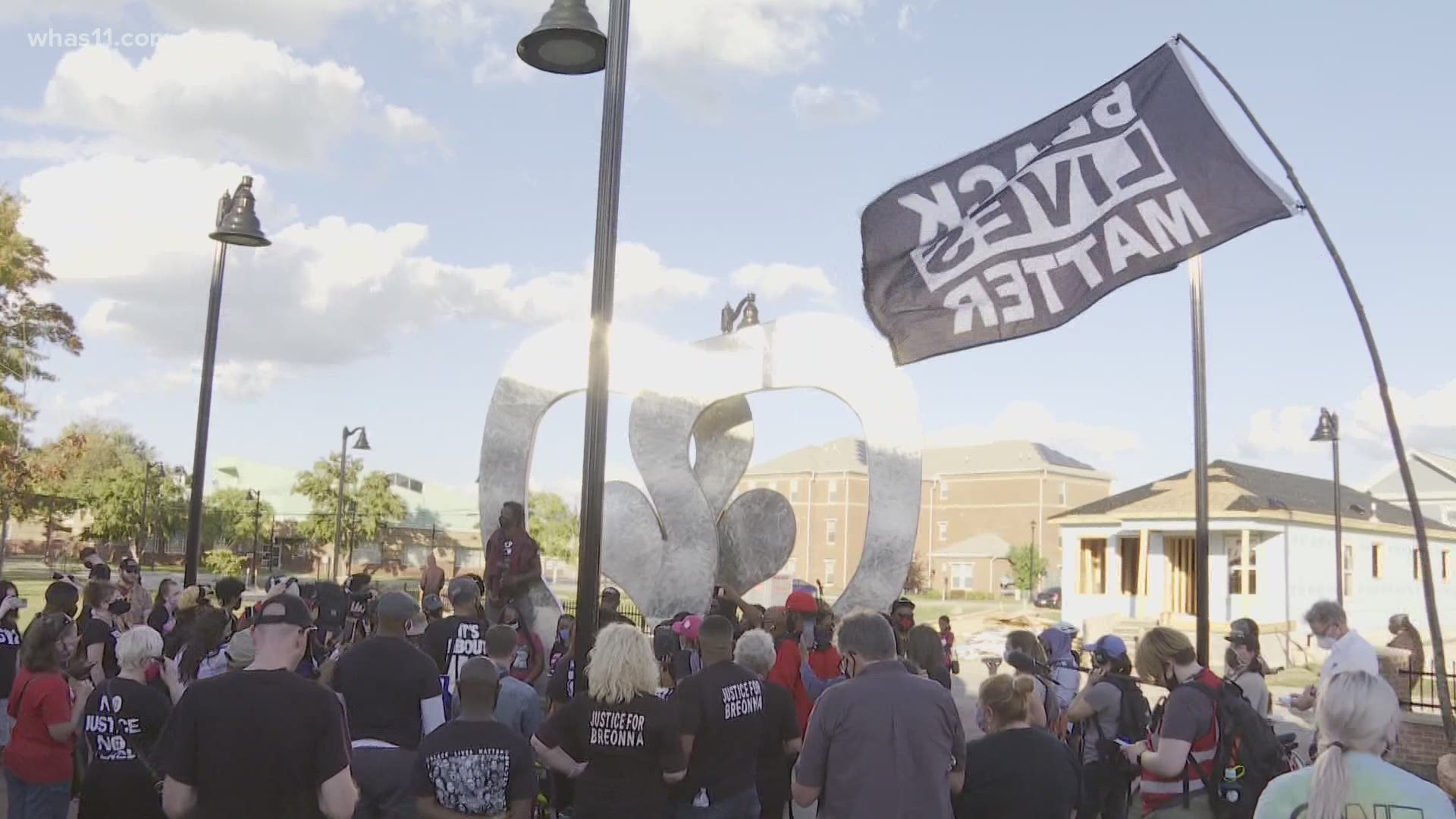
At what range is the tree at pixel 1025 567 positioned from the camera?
212 feet

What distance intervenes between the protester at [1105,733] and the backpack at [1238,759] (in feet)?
3.90

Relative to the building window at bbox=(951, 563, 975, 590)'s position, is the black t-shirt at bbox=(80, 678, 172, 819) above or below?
above

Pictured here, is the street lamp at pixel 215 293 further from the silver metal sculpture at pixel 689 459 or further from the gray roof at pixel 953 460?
the gray roof at pixel 953 460

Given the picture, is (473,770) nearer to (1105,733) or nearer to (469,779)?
(469,779)

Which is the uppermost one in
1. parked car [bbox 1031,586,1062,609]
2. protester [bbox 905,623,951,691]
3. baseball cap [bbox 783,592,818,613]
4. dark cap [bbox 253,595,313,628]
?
dark cap [bbox 253,595,313,628]

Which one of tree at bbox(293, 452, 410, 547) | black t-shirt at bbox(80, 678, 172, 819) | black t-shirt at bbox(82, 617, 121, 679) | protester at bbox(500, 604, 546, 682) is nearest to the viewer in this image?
black t-shirt at bbox(80, 678, 172, 819)

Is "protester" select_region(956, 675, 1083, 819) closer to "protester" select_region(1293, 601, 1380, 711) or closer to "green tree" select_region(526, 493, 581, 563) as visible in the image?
"protester" select_region(1293, 601, 1380, 711)

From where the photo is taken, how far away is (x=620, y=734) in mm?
4812

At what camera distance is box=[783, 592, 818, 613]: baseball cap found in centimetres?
838

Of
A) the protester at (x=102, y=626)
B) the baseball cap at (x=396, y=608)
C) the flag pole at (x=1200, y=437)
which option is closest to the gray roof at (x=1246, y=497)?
the flag pole at (x=1200, y=437)

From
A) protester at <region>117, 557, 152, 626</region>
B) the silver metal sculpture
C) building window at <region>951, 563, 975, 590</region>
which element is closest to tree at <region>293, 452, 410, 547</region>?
building window at <region>951, 563, 975, 590</region>

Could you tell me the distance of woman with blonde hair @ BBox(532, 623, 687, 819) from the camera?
189 inches

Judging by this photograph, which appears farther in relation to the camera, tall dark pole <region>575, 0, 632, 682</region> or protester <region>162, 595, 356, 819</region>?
tall dark pole <region>575, 0, 632, 682</region>

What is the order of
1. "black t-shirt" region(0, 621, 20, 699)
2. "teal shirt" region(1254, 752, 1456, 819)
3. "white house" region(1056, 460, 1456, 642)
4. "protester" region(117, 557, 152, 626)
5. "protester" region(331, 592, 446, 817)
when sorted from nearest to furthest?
"teal shirt" region(1254, 752, 1456, 819) → "protester" region(331, 592, 446, 817) → "black t-shirt" region(0, 621, 20, 699) → "protester" region(117, 557, 152, 626) → "white house" region(1056, 460, 1456, 642)
